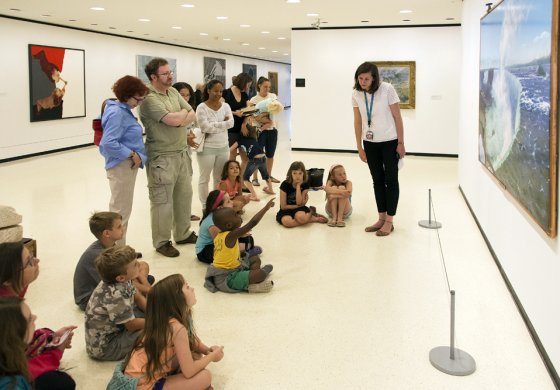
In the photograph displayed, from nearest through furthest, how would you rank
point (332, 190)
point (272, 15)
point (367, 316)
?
point (367, 316)
point (332, 190)
point (272, 15)

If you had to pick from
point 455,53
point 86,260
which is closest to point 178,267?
point 86,260

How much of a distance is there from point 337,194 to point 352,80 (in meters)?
7.32

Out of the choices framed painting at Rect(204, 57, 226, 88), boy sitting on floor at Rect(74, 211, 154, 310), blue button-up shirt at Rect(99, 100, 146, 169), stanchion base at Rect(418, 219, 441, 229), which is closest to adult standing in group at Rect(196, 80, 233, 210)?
blue button-up shirt at Rect(99, 100, 146, 169)

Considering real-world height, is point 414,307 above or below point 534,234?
below

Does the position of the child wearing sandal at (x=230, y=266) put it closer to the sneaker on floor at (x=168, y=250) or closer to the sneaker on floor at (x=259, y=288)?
the sneaker on floor at (x=259, y=288)

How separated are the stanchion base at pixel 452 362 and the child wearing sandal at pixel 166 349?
1267 millimetres

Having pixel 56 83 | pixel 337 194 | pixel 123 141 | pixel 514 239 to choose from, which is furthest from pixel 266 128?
pixel 56 83

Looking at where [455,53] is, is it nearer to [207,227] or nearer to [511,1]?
[511,1]

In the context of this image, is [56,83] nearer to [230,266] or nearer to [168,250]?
[168,250]

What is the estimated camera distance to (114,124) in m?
4.35

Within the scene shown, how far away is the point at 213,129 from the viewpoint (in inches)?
230

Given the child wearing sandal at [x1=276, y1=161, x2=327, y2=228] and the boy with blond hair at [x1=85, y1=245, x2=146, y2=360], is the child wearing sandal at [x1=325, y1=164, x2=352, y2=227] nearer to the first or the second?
the child wearing sandal at [x1=276, y1=161, x2=327, y2=228]

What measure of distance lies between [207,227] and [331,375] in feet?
6.68

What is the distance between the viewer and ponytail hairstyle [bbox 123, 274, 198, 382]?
8.17 ft
